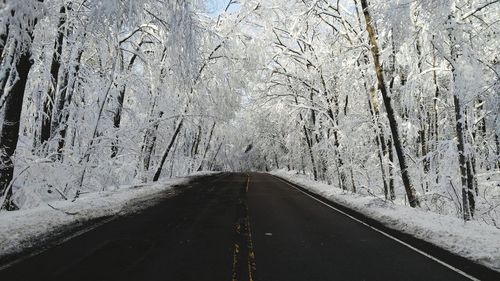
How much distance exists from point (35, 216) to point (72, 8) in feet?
22.8

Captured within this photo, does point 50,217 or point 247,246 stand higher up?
point 50,217

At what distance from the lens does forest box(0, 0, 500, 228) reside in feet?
31.3

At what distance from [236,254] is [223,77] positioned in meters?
19.5

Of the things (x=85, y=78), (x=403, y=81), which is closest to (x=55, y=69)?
(x=85, y=78)

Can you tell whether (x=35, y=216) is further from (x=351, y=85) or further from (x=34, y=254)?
(x=351, y=85)

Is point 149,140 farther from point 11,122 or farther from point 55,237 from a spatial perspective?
point 55,237

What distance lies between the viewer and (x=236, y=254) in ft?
24.3

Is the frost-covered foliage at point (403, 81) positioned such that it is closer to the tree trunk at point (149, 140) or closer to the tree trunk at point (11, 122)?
the tree trunk at point (149, 140)

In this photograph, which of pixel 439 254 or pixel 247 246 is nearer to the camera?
pixel 439 254

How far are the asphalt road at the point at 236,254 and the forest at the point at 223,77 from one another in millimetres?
3299

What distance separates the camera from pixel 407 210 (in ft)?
41.9

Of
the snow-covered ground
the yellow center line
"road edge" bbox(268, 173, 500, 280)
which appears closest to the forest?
the snow-covered ground

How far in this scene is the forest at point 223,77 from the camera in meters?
9.55

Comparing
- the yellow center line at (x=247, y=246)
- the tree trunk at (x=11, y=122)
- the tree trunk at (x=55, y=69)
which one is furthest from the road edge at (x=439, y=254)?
the tree trunk at (x=55, y=69)
